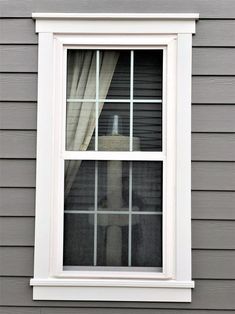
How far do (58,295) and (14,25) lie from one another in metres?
1.73

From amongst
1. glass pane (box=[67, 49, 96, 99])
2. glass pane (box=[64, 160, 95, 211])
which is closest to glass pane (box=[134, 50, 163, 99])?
glass pane (box=[67, 49, 96, 99])

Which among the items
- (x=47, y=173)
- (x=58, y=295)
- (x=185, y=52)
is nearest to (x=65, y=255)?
(x=58, y=295)

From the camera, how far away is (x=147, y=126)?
3662 millimetres

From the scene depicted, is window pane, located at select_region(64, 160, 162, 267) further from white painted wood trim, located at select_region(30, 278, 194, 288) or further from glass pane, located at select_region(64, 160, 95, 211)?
white painted wood trim, located at select_region(30, 278, 194, 288)

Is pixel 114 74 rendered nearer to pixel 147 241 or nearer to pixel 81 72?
pixel 81 72

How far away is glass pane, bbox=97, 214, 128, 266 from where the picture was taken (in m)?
3.63

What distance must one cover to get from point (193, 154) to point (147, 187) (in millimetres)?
358

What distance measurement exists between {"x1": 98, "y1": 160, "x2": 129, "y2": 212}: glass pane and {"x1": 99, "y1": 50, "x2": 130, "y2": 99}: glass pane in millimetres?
443

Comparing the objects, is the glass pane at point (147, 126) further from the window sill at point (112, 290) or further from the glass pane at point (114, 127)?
the window sill at point (112, 290)

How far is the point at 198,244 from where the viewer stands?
11.6 ft

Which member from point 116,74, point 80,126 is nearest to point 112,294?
point 80,126

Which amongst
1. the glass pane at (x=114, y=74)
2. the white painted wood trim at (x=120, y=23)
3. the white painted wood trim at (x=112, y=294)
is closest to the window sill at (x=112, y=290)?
the white painted wood trim at (x=112, y=294)

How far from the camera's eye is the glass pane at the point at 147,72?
12.1 ft

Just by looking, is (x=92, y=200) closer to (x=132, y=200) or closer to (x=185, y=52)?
(x=132, y=200)
